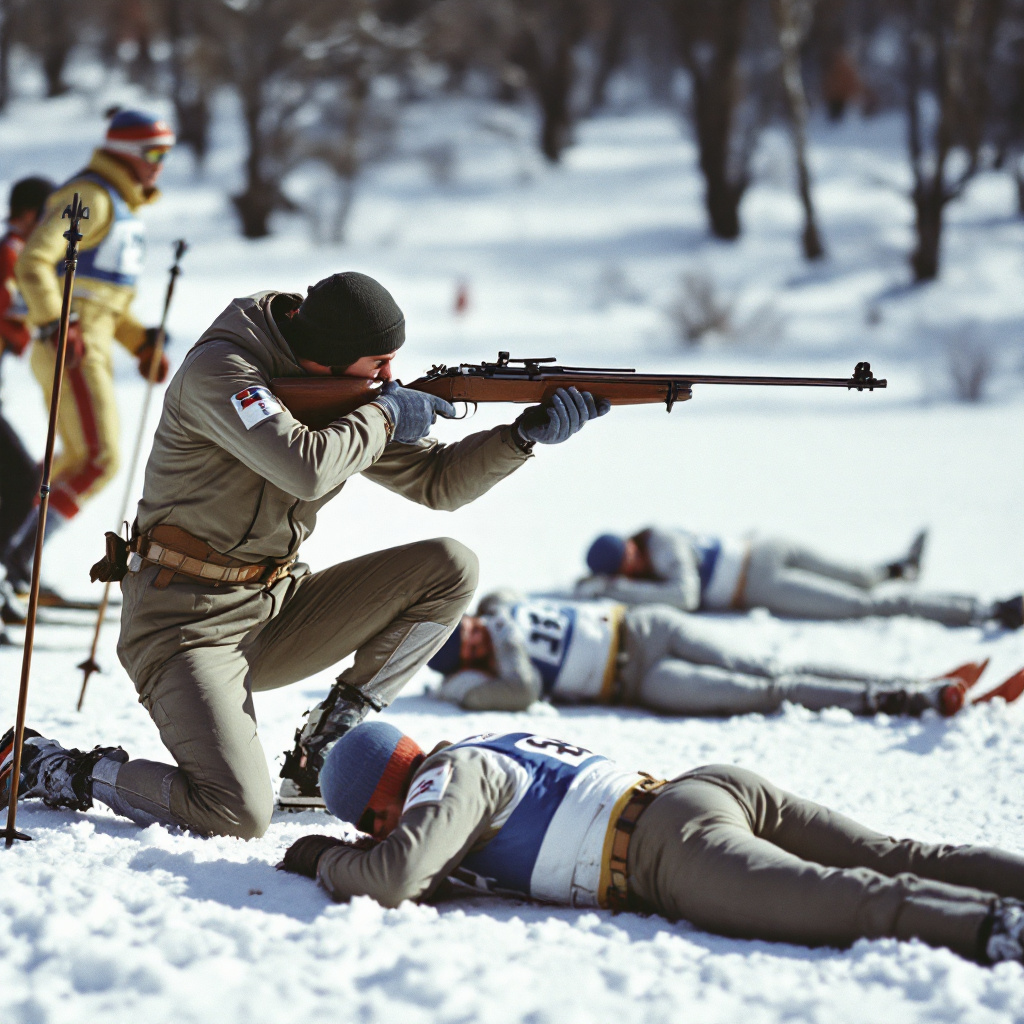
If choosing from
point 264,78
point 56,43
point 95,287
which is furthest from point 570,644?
point 56,43

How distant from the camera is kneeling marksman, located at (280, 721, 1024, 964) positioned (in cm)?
249

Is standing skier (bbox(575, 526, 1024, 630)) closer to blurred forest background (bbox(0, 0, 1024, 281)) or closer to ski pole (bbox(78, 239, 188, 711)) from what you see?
ski pole (bbox(78, 239, 188, 711))

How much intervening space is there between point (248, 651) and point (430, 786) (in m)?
1.01

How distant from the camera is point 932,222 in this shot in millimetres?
17266

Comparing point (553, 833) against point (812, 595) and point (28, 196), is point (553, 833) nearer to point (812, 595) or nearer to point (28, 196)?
point (812, 595)

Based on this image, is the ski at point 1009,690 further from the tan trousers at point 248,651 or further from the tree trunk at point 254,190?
the tree trunk at point 254,190

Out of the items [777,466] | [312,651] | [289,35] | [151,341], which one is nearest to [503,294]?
[289,35]

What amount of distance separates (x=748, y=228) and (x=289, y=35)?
8115 mm

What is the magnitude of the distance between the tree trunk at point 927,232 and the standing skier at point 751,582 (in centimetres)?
1224

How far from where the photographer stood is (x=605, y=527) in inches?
318

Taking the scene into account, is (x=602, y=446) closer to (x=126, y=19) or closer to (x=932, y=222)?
(x=932, y=222)

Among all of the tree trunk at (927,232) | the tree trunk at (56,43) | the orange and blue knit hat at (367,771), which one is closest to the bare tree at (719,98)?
the tree trunk at (927,232)

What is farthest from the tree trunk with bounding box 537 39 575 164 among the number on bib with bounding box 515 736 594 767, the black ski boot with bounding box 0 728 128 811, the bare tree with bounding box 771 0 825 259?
the number on bib with bounding box 515 736 594 767

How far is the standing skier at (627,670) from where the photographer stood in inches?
182
